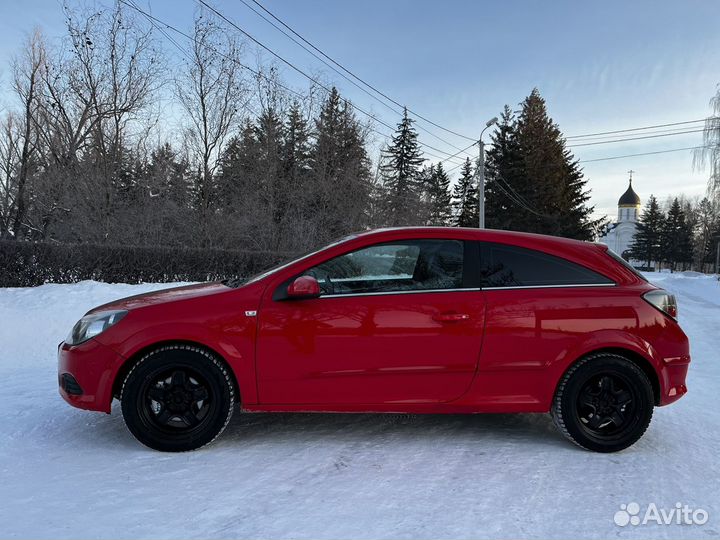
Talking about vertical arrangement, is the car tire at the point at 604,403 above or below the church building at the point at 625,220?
below

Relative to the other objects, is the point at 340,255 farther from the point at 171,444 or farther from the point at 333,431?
the point at 171,444

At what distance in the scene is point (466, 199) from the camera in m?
54.7

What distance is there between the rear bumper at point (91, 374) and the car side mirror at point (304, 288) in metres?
1.27

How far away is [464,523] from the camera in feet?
8.49

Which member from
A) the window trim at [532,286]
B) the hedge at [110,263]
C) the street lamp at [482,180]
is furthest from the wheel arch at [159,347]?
the street lamp at [482,180]

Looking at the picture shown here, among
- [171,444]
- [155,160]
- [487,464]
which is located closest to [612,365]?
[487,464]

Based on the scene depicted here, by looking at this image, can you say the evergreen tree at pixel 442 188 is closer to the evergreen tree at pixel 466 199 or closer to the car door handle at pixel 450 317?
the evergreen tree at pixel 466 199

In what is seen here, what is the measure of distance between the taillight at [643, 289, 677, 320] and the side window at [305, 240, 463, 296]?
140 cm

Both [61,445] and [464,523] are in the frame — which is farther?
[61,445]

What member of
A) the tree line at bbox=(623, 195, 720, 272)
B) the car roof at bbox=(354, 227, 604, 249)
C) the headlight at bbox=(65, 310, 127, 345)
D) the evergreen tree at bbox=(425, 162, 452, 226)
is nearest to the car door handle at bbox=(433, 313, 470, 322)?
the car roof at bbox=(354, 227, 604, 249)

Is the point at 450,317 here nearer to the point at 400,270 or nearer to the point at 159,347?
the point at 400,270

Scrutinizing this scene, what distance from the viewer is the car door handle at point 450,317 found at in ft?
11.5

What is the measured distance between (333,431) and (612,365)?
213 cm

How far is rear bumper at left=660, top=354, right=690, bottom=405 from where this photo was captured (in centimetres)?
363
